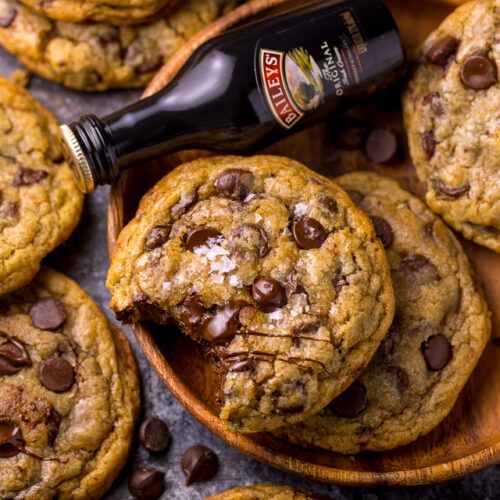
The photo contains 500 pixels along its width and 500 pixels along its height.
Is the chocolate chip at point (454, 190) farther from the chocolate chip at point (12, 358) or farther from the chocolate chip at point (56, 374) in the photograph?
the chocolate chip at point (12, 358)

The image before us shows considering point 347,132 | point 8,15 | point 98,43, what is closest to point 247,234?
point 347,132

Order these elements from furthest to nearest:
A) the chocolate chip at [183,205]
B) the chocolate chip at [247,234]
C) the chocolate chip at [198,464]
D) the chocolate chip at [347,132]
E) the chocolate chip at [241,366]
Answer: the chocolate chip at [347,132], the chocolate chip at [198,464], the chocolate chip at [183,205], the chocolate chip at [247,234], the chocolate chip at [241,366]

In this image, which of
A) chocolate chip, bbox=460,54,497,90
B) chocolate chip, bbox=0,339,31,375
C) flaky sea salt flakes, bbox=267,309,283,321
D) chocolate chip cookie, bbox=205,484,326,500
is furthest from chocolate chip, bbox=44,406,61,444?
chocolate chip, bbox=460,54,497,90

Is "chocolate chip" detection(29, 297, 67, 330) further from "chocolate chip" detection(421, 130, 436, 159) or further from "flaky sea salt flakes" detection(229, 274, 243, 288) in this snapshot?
"chocolate chip" detection(421, 130, 436, 159)

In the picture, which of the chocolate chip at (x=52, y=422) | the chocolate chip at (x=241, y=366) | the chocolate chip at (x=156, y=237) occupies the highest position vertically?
the chocolate chip at (x=156, y=237)

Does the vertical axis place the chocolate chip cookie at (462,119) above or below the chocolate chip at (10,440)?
above

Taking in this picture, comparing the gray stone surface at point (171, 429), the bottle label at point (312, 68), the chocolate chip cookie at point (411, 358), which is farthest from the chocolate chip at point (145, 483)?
the bottle label at point (312, 68)
